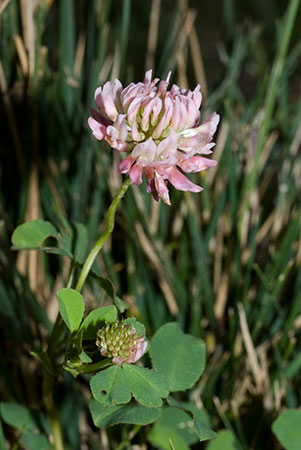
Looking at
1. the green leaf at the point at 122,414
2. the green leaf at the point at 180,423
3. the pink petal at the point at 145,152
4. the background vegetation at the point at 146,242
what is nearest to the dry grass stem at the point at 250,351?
the background vegetation at the point at 146,242

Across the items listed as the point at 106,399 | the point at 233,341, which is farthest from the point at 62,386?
the point at 106,399

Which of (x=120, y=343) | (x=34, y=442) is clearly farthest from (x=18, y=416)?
(x=120, y=343)

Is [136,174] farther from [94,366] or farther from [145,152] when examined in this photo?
[94,366]

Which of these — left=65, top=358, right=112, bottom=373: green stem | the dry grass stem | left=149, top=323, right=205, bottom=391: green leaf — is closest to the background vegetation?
the dry grass stem

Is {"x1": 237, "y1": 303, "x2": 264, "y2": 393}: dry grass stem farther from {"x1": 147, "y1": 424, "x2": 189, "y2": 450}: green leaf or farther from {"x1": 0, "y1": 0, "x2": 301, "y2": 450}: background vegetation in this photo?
{"x1": 147, "y1": 424, "x2": 189, "y2": 450}: green leaf

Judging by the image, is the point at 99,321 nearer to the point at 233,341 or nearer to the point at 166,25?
the point at 233,341
